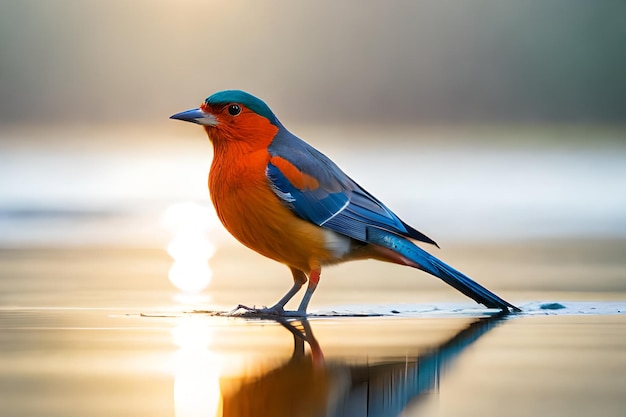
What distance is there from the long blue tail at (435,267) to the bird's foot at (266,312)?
0.46m

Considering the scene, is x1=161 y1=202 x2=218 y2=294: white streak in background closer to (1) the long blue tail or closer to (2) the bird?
(2) the bird

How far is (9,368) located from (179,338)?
2.35ft

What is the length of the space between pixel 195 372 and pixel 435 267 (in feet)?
5.65

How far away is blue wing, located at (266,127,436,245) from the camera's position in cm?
470

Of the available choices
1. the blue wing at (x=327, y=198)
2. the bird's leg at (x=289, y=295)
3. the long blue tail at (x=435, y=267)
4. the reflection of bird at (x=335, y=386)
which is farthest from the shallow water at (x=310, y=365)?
the blue wing at (x=327, y=198)

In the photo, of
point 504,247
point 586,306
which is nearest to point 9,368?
point 586,306

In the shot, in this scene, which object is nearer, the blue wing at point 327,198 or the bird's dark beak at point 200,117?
the blue wing at point 327,198

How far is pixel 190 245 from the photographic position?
7.58 metres

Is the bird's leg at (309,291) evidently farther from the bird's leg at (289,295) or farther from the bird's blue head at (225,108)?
the bird's blue head at (225,108)

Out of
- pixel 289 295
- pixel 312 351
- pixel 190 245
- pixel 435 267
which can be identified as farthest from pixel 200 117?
pixel 190 245

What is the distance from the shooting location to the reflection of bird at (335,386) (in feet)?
9.12

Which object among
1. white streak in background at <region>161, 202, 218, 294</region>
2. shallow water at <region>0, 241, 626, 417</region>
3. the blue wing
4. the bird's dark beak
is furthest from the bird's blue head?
white streak in background at <region>161, 202, 218, 294</region>

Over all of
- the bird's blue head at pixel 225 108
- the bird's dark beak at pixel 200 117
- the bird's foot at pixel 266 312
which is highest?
the bird's blue head at pixel 225 108

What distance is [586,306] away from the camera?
4758 mm
